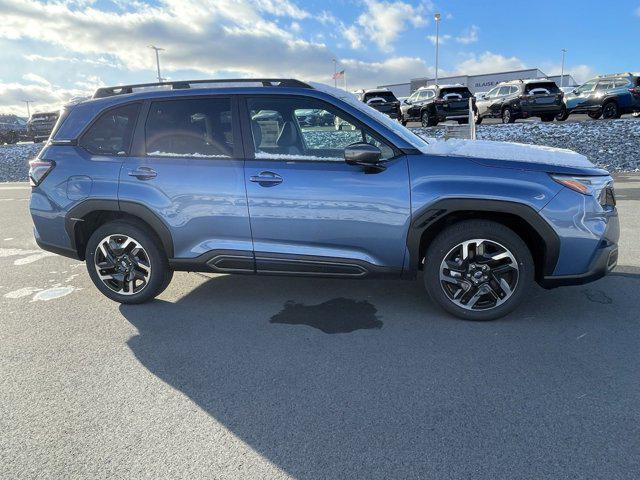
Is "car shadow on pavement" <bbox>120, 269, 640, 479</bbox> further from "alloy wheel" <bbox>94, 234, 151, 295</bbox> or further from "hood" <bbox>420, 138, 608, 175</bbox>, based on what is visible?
"hood" <bbox>420, 138, 608, 175</bbox>

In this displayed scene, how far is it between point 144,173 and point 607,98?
62.1ft

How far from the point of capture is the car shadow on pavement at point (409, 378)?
7.43ft

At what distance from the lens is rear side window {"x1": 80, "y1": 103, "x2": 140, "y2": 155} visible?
4.06 m

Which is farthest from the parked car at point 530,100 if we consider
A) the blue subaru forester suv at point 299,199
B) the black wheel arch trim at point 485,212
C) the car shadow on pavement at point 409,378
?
the black wheel arch trim at point 485,212

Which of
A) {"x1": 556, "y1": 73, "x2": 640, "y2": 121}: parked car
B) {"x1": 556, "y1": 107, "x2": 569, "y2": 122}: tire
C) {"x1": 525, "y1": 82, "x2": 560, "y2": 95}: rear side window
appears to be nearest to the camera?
{"x1": 556, "y1": 73, "x2": 640, "y2": 121}: parked car

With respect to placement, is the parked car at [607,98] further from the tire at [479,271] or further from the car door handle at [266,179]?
the car door handle at [266,179]

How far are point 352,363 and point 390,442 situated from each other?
81 cm

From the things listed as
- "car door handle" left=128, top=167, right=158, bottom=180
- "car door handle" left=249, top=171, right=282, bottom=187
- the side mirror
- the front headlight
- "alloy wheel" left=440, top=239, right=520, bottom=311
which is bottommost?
"alloy wheel" left=440, top=239, right=520, bottom=311

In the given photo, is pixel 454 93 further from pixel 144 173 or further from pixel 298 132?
pixel 144 173

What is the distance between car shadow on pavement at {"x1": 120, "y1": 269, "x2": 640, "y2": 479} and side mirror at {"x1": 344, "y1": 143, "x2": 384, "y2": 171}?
1.27 m

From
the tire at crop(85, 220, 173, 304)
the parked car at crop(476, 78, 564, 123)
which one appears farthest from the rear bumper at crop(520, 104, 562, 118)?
the tire at crop(85, 220, 173, 304)

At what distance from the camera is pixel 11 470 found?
226 cm

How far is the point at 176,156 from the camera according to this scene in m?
3.93

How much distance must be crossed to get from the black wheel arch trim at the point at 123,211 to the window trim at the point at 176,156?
437 mm
